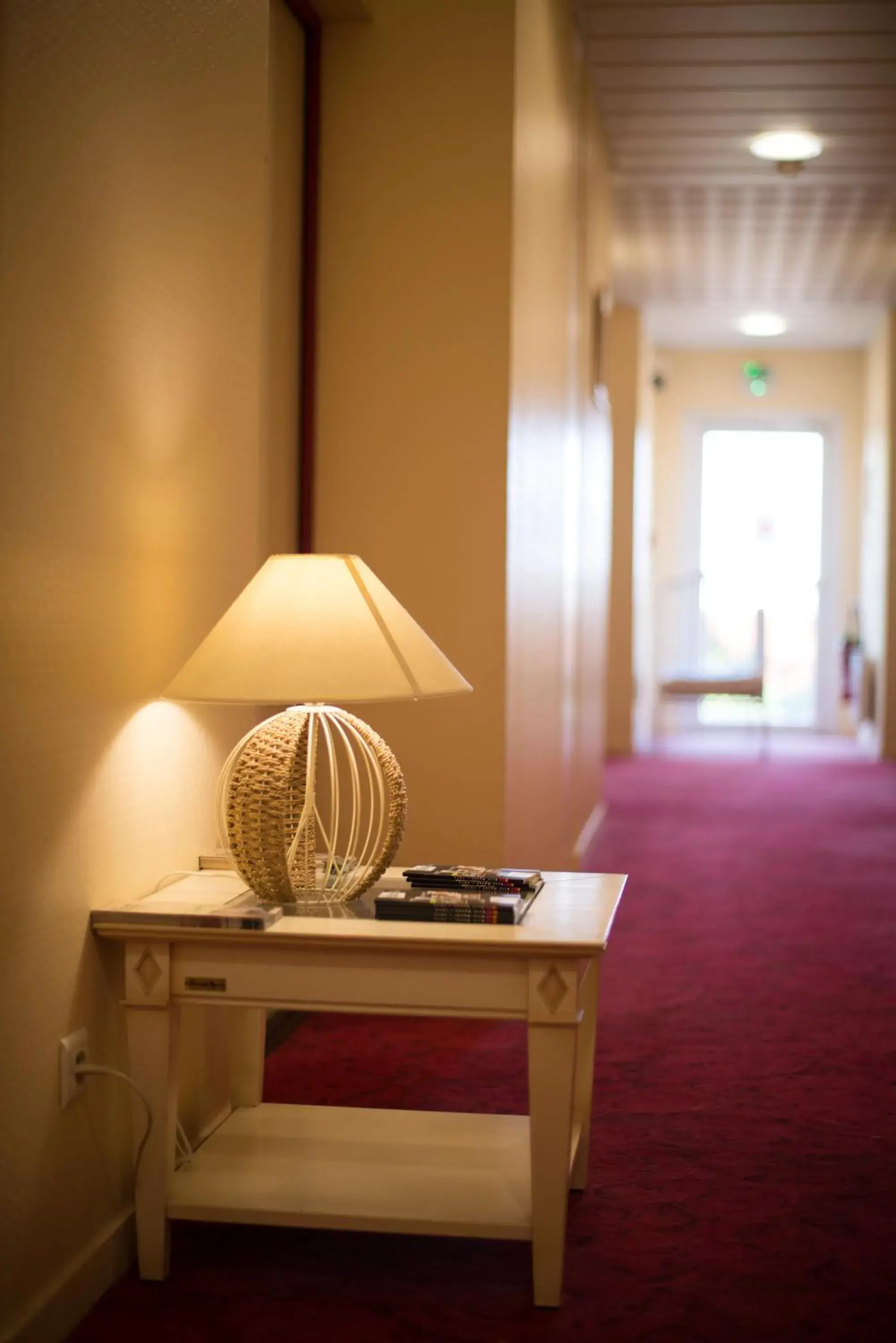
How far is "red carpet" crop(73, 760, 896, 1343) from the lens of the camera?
199cm

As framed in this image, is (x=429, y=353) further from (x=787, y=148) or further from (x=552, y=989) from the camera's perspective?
(x=787, y=148)

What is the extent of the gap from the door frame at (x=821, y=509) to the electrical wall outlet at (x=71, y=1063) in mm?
9191

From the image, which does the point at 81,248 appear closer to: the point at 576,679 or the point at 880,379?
the point at 576,679

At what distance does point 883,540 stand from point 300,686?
7850mm

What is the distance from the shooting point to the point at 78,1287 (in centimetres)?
196

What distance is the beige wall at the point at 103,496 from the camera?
70.2 inches

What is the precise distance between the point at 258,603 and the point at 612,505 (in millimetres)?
6962

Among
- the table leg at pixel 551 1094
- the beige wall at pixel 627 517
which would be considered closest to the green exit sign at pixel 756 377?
the beige wall at pixel 627 517

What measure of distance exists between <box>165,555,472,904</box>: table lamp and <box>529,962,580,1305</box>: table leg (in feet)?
1.18

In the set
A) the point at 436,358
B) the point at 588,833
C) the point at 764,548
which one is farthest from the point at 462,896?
the point at 764,548

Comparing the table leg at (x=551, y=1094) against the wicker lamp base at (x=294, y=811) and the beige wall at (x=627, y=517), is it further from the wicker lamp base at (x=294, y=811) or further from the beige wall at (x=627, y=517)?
the beige wall at (x=627, y=517)

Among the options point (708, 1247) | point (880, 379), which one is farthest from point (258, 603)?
point (880, 379)

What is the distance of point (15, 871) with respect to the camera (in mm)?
1786

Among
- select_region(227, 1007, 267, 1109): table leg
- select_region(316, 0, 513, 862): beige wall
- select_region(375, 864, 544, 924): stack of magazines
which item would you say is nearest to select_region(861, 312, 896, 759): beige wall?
select_region(316, 0, 513, 862): beige wall
